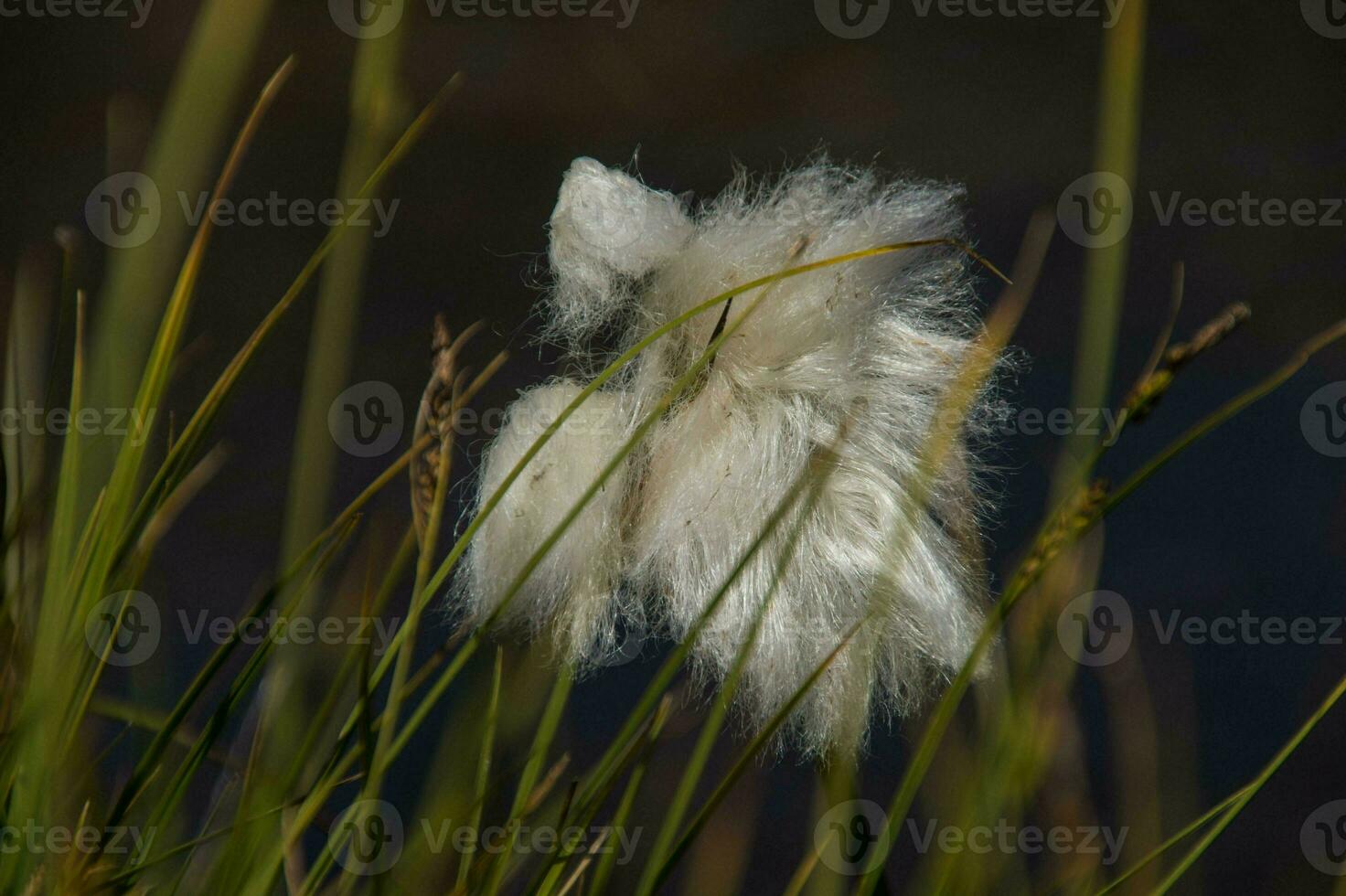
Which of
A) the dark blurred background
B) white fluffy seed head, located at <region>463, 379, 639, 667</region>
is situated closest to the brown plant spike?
white fluffy seed head, located at <region>463, 379, 639, 667</region>

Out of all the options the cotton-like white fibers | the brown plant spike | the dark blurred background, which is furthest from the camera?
the dark blurred background

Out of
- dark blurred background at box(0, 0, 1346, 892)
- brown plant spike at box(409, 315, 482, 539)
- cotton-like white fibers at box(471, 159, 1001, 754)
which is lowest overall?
brown plant spike at box(409, 315, 482, 539)

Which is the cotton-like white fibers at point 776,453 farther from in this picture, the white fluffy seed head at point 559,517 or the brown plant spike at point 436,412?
the brown plant spike at point 436,412

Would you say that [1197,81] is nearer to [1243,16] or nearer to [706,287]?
[1243,16]

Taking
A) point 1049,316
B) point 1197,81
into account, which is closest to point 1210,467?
point 1049,316

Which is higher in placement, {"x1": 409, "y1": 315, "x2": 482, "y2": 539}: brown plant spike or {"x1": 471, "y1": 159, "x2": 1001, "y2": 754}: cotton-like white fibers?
{"x1": 471, "y1": 159, "x2": 1001, "y2": 754}: cotton-like white fibers

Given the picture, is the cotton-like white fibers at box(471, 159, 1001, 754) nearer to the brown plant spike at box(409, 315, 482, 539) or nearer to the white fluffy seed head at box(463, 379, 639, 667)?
the white fluffy seed head at box(463, 379, 639, 667)

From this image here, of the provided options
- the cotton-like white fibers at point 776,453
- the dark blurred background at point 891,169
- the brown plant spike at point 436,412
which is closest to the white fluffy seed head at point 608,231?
the cotton-like white fibers at point 776,453
